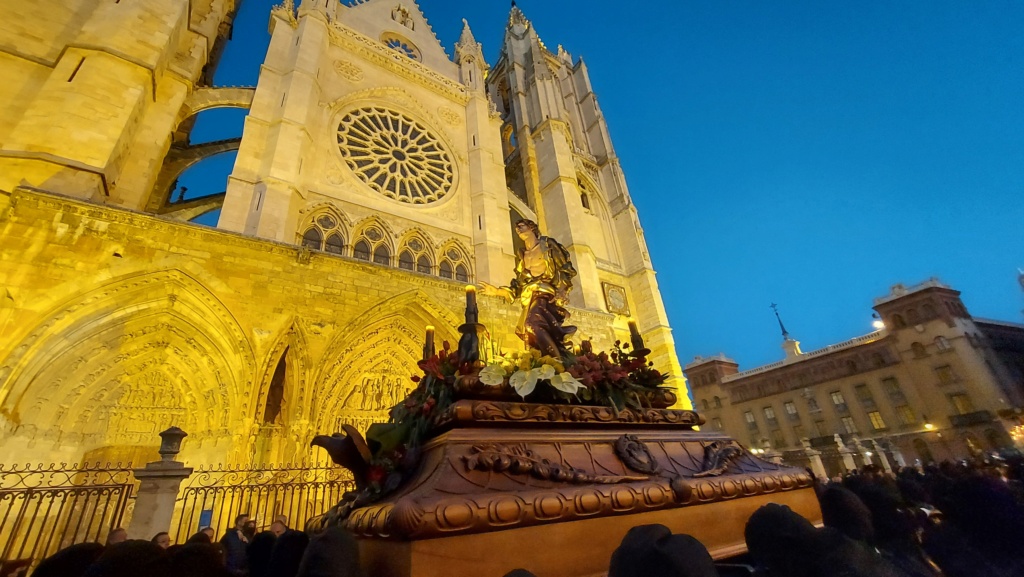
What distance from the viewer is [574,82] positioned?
26000mm

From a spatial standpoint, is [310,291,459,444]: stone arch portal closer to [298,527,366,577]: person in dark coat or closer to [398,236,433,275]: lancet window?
[398,236,433,275]: lancet window

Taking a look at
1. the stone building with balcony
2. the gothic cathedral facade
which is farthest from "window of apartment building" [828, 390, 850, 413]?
Answer: the gothic cathedral facade

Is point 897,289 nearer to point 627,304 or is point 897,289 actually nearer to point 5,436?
point 627,304

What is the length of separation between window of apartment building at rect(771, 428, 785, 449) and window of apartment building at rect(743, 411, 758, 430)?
3.96 feet

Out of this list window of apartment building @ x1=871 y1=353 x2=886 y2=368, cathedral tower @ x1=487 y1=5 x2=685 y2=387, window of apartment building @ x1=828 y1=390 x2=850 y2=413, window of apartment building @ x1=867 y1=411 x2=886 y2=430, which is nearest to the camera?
cathedral tower @ x1=487 y1=5 x2=685 y2=387

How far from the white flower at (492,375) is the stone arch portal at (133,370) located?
19.3 ft

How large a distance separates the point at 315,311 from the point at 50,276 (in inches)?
130

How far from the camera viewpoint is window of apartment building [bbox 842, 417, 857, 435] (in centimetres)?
2448

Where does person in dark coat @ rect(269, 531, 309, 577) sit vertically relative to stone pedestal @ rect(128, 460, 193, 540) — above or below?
below

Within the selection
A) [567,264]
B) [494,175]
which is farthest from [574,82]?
[567,264]

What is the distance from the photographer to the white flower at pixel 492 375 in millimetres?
1862

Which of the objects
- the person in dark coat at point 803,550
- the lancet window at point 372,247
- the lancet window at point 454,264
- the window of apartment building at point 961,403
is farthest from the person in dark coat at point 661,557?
the window of apartment building at point 961,403

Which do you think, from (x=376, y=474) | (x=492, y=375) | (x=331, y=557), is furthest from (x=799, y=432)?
(x=331, y=557)

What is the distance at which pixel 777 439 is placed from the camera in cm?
2753
